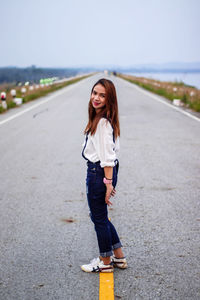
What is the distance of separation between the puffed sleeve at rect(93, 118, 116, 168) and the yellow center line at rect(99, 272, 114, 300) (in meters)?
1.02

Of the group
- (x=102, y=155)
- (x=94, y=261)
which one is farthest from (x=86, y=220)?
(x=102, y=155)

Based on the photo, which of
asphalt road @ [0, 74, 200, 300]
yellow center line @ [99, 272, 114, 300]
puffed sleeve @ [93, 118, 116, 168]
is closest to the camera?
puffed sleeve @ [93, 118, 116, 168]

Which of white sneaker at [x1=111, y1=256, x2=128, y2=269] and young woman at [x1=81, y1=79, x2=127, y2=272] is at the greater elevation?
young woman at [x1=81, y1=79, x2=127, y2=272]

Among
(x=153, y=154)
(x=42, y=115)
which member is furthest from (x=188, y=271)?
(x=42, y=115)

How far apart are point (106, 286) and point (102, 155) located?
111 centimetres

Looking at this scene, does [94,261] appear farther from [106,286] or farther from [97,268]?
[106,286]

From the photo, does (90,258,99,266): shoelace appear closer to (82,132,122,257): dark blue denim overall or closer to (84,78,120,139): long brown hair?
(82,132,122,257): dark blue denim overall

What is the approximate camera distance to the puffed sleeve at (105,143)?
7.76 feet

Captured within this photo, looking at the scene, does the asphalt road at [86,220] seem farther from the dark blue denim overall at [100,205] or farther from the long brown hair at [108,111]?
the long brown hair at [108,111]

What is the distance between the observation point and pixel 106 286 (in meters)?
2.63

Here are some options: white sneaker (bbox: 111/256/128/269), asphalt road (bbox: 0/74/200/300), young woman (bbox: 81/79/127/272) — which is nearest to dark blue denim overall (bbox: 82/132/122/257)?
young woman (bbox: 81/79/127/272)

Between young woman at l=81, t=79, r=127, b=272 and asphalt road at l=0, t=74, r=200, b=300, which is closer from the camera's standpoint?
young woman at l=81, t=79, r=127, b=272

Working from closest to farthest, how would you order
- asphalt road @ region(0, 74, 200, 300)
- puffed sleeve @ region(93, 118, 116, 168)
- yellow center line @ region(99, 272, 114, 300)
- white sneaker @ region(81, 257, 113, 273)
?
puffed sleeve @ region(93, 118, 116, 168) → yellow center line @ region(99, 272, 114, 300) → asphalt road @ region(0, 74, 200, 300) → white sneaker @ region(81, 257, 113, 273)

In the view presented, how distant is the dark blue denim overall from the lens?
2.55 meters
